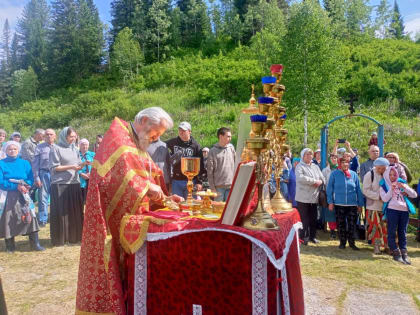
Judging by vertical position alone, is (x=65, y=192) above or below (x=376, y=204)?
above

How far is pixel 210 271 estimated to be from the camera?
6.54ft

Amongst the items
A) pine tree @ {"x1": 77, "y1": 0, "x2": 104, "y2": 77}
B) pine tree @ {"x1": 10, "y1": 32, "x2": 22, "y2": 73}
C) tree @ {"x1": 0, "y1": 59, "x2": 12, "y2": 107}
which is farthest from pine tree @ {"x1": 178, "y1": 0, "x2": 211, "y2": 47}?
pine tree @ {"x1": 10, "y1": 32, "x2": 22, "y2": 73}

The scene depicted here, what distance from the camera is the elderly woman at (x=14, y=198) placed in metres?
5.19

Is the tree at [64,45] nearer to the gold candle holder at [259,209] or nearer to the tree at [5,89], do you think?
the tree at [5,89]

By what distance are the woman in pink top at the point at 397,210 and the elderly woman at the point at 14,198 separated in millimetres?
5218

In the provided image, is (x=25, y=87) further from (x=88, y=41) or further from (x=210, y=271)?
(x=210, y=271)

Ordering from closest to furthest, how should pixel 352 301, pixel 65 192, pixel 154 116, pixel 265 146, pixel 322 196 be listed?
pixel 265 146 < pixel 154 116 < pixel 352 301 < pixel 65 192 < pixel 322 196

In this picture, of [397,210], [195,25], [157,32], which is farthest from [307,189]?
[195,25]

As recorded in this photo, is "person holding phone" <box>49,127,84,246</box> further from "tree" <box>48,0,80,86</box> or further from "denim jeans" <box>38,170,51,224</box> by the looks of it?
"tree" <box>48,0,80,86</box>

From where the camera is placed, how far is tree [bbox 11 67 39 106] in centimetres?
4762

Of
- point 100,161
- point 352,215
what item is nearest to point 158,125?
point 100,161

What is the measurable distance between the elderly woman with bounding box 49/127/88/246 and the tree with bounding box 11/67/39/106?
47787 mm

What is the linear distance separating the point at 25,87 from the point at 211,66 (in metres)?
26.6

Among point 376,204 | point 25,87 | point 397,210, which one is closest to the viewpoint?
point 397,210
